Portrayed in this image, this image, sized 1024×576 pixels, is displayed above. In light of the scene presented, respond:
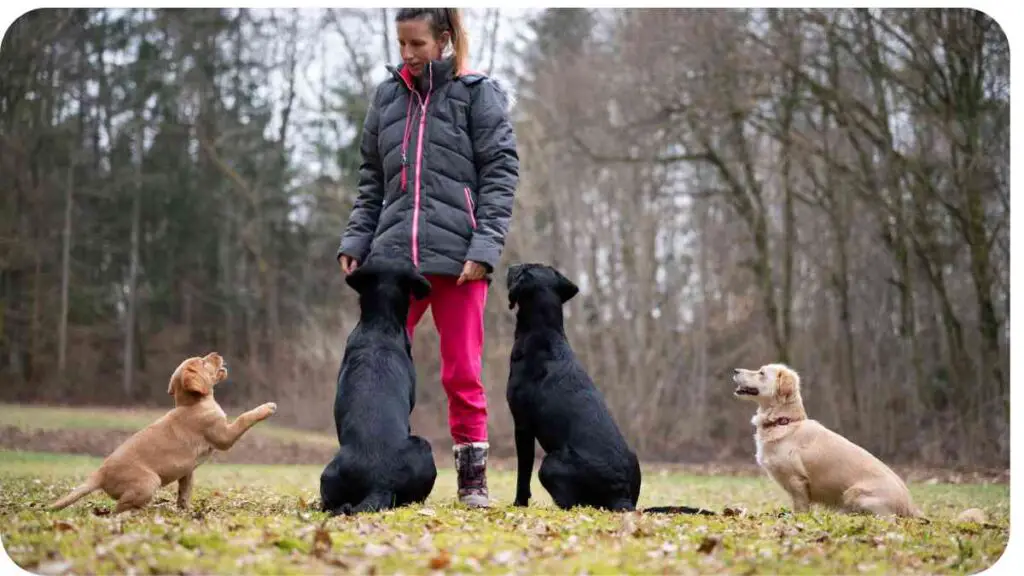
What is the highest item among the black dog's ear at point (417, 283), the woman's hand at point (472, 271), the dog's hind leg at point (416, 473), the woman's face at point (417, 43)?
the woman's face at point (417, 43)

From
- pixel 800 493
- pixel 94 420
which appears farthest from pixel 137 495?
pixel 94 420

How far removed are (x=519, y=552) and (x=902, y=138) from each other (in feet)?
31.2

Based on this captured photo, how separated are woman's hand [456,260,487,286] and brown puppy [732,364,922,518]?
1.66 meters

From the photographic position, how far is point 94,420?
47.3 feet

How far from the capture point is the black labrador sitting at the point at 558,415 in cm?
492

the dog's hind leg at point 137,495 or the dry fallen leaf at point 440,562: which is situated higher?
the dog's hind leg at point 137,495

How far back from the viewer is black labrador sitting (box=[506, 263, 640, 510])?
4.92 metres

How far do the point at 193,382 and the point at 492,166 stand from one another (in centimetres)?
178

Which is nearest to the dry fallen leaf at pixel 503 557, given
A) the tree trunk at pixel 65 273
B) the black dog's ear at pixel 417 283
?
the black dog's ear at pixel 417 283

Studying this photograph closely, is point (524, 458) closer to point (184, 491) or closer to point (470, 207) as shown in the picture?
point (470, 207)

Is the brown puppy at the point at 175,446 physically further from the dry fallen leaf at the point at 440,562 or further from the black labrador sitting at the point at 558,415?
the dry fallen leaf at the point at 440,562

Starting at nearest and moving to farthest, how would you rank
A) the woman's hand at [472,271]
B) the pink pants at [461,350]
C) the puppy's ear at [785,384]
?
the woman's hand at [472,271] → the pink pants at [461,350] → the puppy's ear at [785,384]

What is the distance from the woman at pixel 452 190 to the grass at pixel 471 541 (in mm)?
608

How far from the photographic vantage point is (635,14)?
44.0 ft
